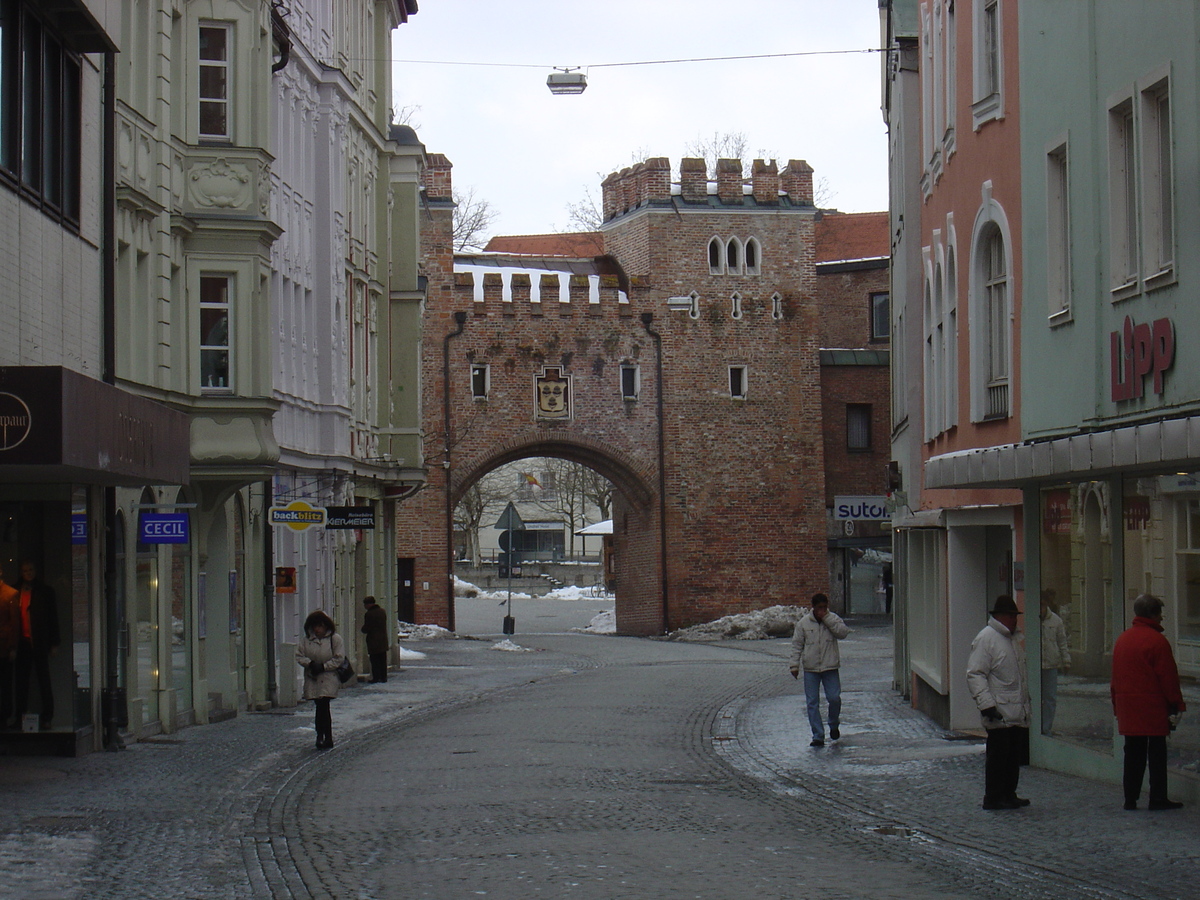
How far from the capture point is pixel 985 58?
18.0 meters

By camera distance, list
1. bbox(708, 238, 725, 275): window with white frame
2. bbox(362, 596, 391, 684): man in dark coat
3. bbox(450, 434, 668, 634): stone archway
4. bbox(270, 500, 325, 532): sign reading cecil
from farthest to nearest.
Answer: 1. bbox(708, 238, 725, 275): window with white frame
2. bbox(450, 434, 668, 634): stone archway
3. bbox(362, 596, 391, 684): man in dark coat
4. bbox(270, 500, 325, 532): sign reading cecil

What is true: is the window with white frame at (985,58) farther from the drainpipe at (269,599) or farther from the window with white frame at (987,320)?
the drainpipe at (269,599)

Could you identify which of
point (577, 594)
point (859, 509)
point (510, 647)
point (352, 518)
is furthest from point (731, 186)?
point (577, 594)

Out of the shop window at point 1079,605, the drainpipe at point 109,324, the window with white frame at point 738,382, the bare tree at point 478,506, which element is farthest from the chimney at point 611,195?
the shop window at point 1079,605

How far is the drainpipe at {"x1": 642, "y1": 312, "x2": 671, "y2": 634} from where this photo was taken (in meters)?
50.0

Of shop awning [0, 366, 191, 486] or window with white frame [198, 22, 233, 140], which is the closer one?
shop awning [0, 366, 191, 486]

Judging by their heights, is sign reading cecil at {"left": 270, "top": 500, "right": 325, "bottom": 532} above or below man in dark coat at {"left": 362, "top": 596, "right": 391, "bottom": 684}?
above

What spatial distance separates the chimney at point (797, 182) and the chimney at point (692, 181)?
2303 mm

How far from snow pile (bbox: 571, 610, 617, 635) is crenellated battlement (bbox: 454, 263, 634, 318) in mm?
10083

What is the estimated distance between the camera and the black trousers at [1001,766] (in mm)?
12539

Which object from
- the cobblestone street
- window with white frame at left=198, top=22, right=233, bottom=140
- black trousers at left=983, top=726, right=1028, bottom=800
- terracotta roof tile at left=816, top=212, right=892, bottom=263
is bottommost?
the cobblestone street

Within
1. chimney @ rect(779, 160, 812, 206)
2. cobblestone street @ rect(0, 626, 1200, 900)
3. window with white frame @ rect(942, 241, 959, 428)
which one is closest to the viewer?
cobblestone street @ rect(0, 626, 1200, 900)

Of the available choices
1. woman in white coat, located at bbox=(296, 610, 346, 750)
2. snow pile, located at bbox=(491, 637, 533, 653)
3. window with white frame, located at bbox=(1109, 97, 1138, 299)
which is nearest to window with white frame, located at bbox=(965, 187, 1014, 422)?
window with white frame, located at bbox=(1109, 97, 1138, 299)

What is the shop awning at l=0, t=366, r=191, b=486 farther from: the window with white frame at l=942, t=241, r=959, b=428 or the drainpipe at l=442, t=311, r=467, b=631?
the drainpipe at l=442, t=311, r=467, b=631
